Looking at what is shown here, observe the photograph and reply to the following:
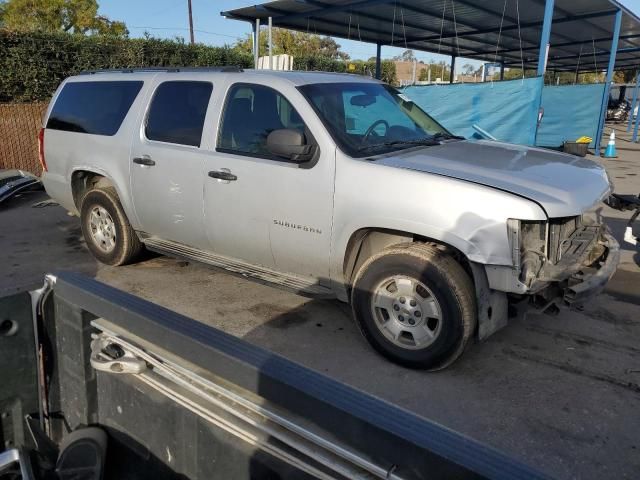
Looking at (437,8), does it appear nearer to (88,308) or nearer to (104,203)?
(104,203)

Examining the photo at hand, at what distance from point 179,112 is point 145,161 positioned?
55 centimetres

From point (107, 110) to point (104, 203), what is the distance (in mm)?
946

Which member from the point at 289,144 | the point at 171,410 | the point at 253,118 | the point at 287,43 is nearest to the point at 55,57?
the point at 253,118

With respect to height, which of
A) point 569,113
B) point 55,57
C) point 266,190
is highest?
point 55,57

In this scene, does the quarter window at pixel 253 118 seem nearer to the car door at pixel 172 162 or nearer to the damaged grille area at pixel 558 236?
the car door at pixel 172 162

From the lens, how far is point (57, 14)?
35.0 m

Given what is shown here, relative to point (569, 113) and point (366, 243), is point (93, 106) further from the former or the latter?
point (569, 113)

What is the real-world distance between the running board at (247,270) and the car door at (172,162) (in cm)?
9

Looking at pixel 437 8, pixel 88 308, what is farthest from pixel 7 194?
pixel 437 8

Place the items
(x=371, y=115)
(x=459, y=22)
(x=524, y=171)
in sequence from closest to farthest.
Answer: (x=524, y=171), (x=371, y=115), (x=459, y=22)

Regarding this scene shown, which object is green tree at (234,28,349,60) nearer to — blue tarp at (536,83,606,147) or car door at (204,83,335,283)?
blue tarp at (536,83,606,147)

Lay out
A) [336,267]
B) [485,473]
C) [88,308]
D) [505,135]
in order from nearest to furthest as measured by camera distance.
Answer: [485,473] → [88,308] → [336,267] → [505,135]

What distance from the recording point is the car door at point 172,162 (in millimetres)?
4664

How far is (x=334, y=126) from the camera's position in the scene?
4.04 metres
